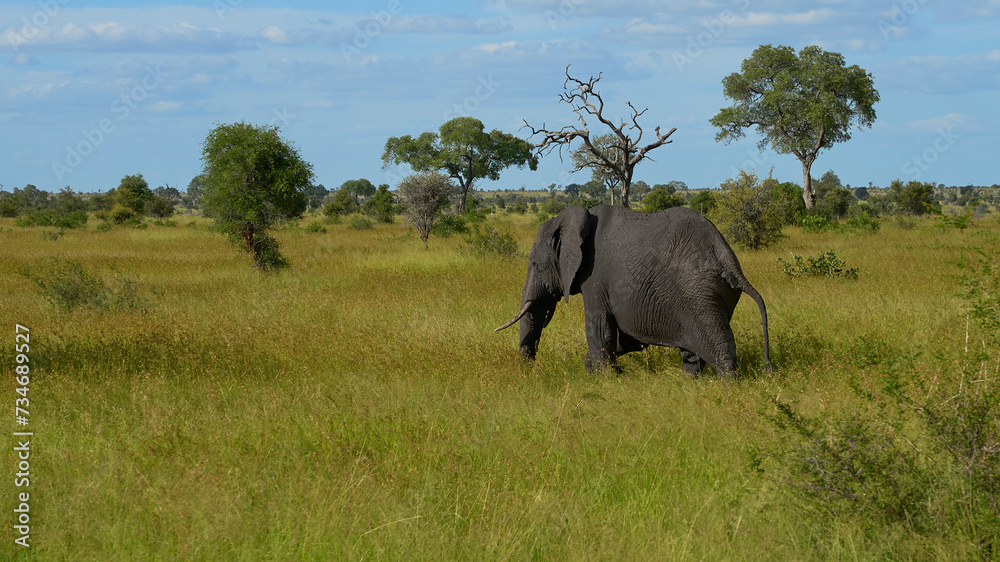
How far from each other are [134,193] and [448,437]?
5269cm

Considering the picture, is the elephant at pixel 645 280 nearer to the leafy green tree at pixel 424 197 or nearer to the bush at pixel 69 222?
the leafy green tree at pixel 424 197

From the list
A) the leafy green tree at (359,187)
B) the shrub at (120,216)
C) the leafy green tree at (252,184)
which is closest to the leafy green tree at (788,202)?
the leafy green tree at (252,184)

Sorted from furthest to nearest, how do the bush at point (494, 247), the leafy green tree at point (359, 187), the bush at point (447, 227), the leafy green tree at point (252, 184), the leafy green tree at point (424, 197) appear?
1. the leafy green tree at point (359, 187)
2. the bush at point (447, 227)
3. the leafy green tree at point (424, 197)
4. the bush at point (494, 247)
5. the leafy green tree at point (252, 184)

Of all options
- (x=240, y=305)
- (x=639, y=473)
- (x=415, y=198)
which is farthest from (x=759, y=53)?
(x=639, y=473)

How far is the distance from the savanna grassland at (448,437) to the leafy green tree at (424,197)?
1500 cm

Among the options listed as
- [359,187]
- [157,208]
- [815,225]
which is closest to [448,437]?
[815,225]

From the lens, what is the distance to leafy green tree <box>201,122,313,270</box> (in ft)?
54.5

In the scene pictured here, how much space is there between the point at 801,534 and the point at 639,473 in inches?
44.9

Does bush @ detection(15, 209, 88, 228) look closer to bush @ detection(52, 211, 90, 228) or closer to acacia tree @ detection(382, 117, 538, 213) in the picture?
bush @ detection(52, 211, 90, 228)

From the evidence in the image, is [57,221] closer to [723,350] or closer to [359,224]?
[359,224]

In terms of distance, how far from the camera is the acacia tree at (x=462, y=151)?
2143 inches

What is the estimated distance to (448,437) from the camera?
5145 millimetres

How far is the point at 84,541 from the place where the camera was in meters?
3.84

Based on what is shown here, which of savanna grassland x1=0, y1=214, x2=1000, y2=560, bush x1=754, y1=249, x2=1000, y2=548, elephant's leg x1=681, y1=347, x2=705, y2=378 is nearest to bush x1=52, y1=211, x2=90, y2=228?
savanna grassland x1=0, y1=214, x2=1000, y2=560
